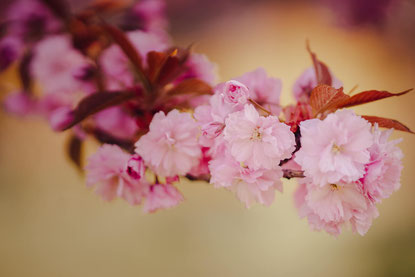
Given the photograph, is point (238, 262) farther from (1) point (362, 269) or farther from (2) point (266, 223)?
(1) point (362, 269)

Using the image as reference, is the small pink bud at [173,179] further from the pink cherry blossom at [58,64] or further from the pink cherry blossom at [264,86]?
the pink cherry blossom at [58,64]

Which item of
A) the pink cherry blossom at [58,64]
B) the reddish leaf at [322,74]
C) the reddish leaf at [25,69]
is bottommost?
the reddish leaf at [322,74]

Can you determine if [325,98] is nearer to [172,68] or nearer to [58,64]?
[172,68]

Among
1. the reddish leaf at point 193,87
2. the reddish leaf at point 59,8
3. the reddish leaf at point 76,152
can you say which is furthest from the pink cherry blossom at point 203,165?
the reddish leaf at point 59,8

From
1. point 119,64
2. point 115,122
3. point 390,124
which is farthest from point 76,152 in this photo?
point 390,124

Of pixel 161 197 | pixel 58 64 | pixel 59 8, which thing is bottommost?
pixel 161 197

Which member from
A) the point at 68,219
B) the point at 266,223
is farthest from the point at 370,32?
the point at 68,219
